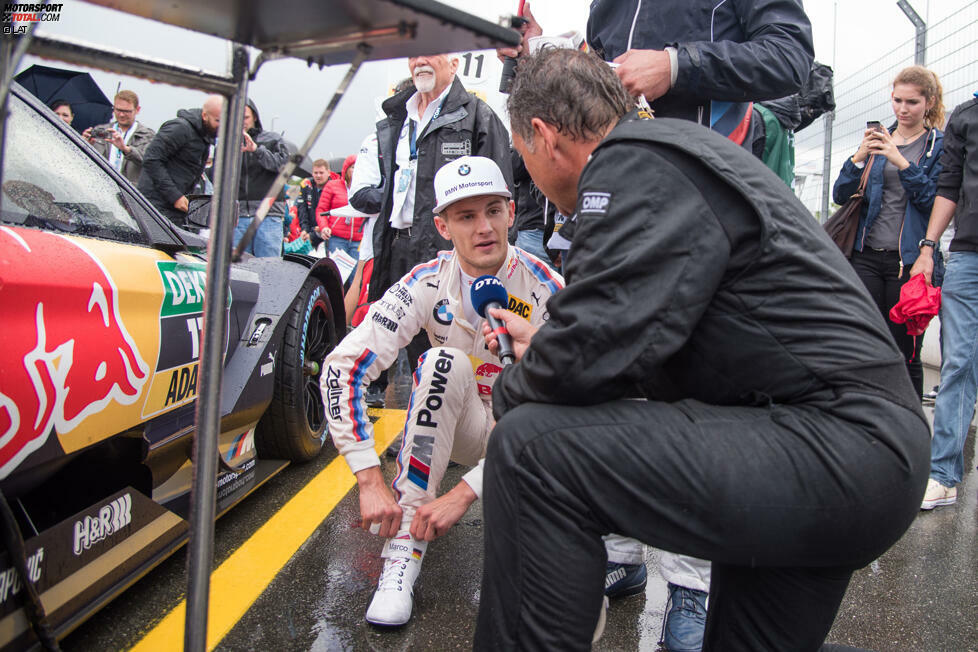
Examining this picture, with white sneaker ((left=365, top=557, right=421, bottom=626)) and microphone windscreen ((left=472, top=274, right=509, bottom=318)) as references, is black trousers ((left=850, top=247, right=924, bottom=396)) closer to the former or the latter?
microphone windscreen ((left=472, top=274, right=509, bottom=318))

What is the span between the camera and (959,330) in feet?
10.3

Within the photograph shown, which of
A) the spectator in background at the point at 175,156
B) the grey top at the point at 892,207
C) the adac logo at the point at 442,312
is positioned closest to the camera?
the adac logo at the point at 442,312

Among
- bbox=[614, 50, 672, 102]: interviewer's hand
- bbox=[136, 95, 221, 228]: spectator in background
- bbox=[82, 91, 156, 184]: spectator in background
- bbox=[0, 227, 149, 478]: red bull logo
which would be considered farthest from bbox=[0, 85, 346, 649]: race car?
bbox=[82, 91, 156, 184]: spectator in background

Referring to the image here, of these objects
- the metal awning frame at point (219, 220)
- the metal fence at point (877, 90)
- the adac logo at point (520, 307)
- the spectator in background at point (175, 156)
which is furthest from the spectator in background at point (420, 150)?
the metal fence at point (877, 90)

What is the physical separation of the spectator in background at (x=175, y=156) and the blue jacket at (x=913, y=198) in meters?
4.28

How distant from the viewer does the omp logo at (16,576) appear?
1.31 meters

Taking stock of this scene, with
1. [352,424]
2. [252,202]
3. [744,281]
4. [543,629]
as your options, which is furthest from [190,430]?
[252,202]

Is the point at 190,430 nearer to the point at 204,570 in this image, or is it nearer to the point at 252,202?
the point at 204,570

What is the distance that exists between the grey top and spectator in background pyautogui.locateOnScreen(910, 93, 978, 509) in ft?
1.33

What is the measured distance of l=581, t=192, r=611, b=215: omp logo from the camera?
1.26m

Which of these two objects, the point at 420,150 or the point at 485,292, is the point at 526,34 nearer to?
the point at 485,292

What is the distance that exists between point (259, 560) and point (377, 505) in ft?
1.76

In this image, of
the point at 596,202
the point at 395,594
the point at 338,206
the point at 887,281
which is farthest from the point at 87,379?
the point at 338,206

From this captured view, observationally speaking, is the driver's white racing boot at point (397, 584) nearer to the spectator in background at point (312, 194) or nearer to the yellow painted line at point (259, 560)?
the yellow painted line at point (259, 560)
